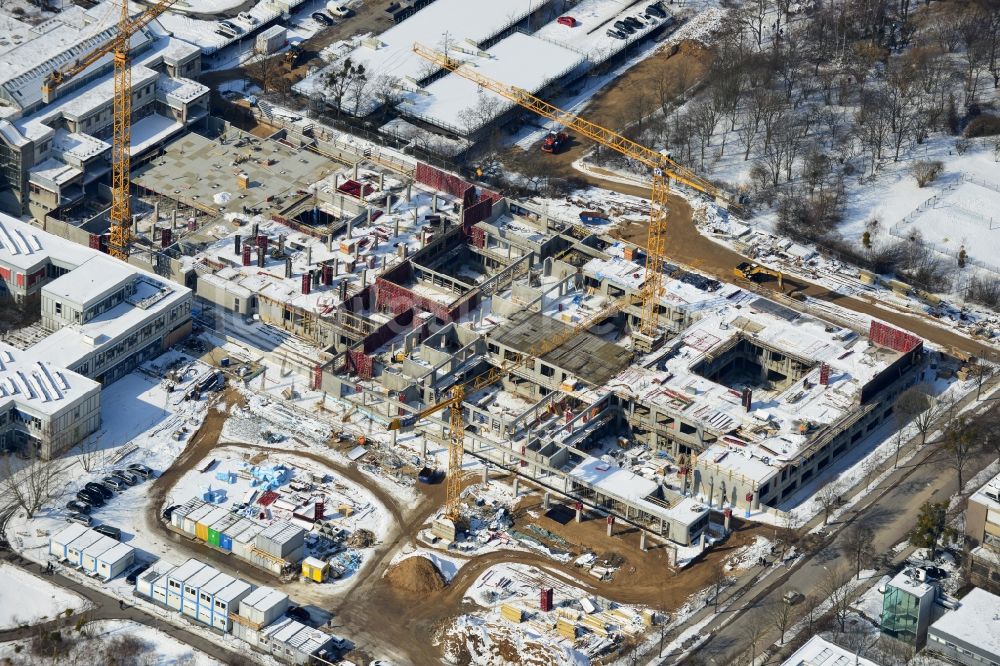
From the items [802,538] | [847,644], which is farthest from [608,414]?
[847,644]

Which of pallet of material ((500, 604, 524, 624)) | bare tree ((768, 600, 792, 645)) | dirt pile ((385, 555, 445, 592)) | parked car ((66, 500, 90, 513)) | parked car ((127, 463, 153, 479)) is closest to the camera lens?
bare tree ((768, 600, 792, 645))

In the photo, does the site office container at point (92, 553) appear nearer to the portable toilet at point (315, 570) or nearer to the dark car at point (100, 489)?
the dark car at point (100, 489)

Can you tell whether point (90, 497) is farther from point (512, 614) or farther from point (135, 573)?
point (512, 614)

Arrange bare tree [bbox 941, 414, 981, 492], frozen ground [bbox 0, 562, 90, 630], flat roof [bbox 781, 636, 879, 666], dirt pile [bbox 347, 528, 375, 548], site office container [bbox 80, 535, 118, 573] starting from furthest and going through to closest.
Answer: bare tree [bbox 941, 414, 981, 492]
dirt pile [bbox 347, 528, 375, 548]
site office container [bbox 80, 535, 118, 573]
frozen ground [bbox 0, 562, 90, 630]
flat roof [bbox 781, 636, 879, 666]

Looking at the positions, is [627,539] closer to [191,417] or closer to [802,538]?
[802,538]

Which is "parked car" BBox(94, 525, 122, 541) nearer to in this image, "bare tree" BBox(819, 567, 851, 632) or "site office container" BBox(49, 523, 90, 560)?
"site office container" BBox(49, 523, 90, 560)

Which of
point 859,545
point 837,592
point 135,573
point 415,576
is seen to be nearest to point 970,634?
point 837,592

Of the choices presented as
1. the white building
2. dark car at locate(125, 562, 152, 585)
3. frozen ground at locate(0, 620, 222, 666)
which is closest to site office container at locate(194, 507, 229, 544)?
dark car at locate(125, 562, 152, 585)
